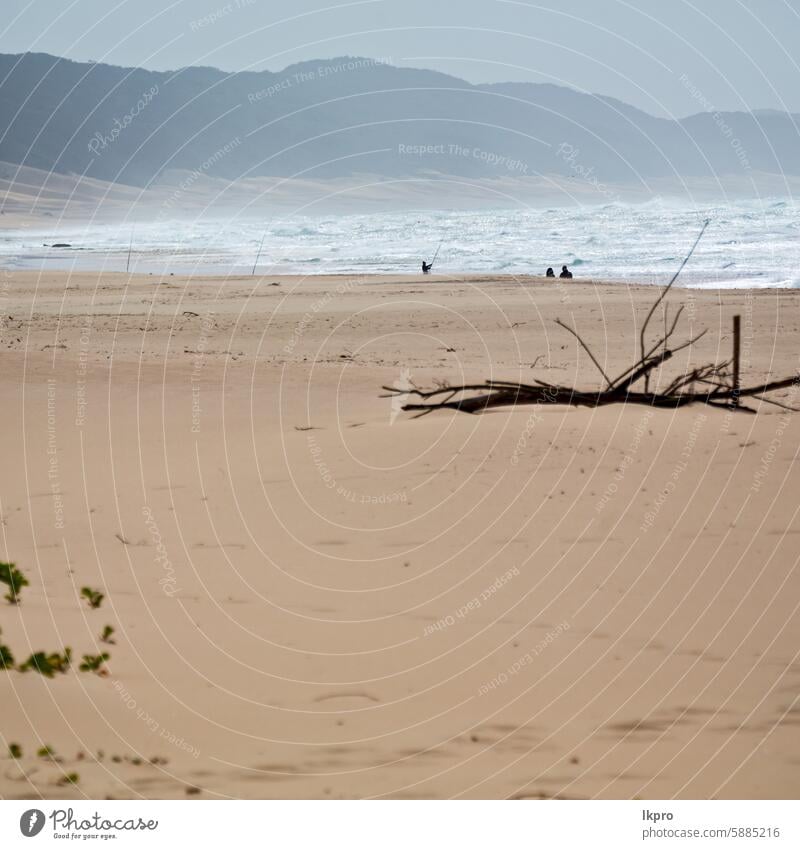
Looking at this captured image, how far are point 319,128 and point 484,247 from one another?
103755 mm

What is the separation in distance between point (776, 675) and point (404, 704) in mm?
1594

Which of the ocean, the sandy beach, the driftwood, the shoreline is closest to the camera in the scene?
the sandy beach

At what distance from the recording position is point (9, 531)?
687 cm

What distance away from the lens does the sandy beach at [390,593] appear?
389cm

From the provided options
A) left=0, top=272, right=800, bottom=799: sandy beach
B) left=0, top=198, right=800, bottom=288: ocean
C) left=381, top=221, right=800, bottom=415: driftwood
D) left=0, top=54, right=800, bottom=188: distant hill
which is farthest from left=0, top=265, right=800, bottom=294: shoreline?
left=0, top=54, right=800, bottom=188: distant hill

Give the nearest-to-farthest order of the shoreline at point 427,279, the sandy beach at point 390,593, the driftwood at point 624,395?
the sandy beach at point 390,593
the driftwood at point 624,395
the shoreline at point 427,279

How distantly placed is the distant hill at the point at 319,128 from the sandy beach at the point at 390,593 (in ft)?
378

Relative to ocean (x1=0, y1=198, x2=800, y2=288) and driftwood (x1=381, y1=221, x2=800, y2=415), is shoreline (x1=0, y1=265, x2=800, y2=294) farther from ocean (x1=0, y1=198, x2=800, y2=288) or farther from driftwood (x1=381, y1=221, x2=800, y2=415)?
driftwood (x1=381, y1=221, x2=800, y2=415)

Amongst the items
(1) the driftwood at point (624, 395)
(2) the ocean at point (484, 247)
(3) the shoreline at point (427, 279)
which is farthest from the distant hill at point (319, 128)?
(1) the driftwood at point (624, 395)

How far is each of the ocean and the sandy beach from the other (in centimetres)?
1859

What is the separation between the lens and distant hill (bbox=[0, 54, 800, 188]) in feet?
420

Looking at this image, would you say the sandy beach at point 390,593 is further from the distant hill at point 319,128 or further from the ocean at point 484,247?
the distant hill at point 319,128

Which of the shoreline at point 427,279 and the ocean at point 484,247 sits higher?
the ocean at point 484,247
